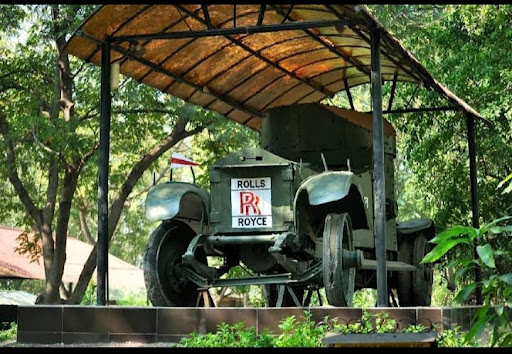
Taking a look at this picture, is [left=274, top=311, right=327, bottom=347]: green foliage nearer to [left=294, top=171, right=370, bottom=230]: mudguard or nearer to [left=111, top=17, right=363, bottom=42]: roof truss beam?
[left=294, top=171, right=370, bottom=230]: mudguard

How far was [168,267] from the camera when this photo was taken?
1070 cm

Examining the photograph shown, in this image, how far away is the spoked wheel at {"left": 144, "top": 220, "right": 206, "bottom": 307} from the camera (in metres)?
10.4

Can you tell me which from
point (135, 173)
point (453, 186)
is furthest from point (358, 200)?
point (135, 173)

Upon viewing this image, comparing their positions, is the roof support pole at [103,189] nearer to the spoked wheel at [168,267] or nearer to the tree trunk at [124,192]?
the spoked wheel at [168,267]

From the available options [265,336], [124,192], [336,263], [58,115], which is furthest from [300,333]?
[58,115]

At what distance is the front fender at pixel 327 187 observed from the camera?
9406 mm

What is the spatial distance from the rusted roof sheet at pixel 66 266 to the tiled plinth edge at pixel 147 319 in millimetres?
13236

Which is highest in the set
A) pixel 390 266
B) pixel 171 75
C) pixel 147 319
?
pixel 171 75

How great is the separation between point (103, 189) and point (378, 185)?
122 inches

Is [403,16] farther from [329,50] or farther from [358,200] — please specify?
[358,200]

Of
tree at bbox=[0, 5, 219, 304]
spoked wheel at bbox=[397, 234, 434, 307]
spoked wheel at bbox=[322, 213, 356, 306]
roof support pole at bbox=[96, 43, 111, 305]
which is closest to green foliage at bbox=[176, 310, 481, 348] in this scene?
spoked wheel at bbox=[322, 213, 356, 306]

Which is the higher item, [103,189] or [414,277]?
[103,189]

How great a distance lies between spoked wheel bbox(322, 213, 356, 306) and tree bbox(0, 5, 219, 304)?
312 inches

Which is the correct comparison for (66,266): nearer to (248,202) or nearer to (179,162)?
(179,162)
